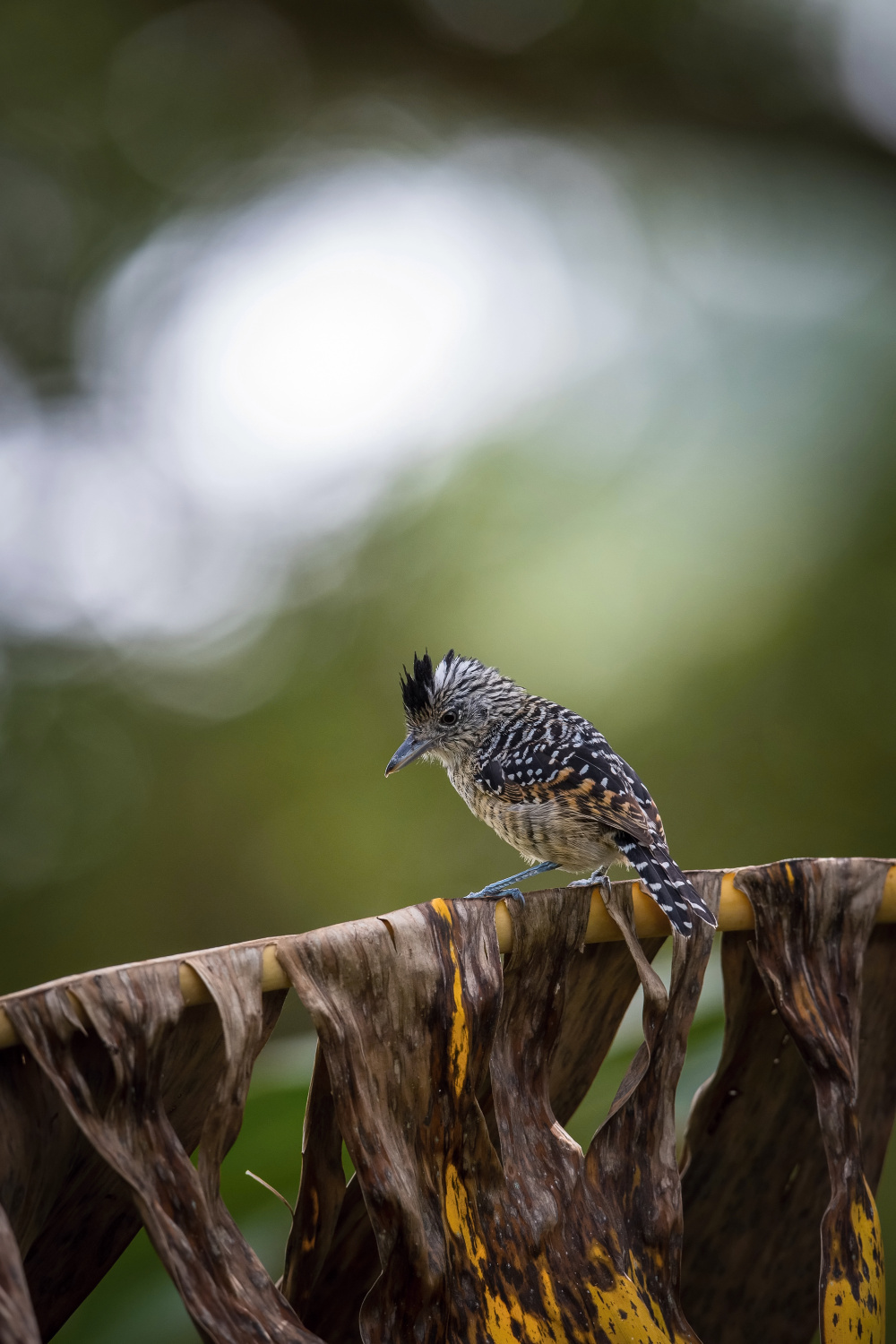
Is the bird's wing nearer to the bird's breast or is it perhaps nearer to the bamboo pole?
the bird's breast

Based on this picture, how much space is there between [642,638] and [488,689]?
121 cm

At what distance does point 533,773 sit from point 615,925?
2.52ft

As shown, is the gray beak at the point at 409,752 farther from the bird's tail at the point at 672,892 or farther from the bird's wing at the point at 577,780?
the bird's tail at the point at 672,892

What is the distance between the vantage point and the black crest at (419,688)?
233 cm

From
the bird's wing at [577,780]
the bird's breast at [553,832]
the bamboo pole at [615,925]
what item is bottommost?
the bamboo pole at [615,925]

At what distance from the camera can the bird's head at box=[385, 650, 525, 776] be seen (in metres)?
2.32

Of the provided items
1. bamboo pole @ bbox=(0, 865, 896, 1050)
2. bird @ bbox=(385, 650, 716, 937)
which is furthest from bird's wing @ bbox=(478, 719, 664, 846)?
bamboo pole @ bbox=(0, 865, 896, 1050)

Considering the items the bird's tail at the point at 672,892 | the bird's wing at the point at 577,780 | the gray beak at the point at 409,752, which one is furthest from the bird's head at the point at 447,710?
the bird's tail at the point at 672,892

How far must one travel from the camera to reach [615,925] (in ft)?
3.95

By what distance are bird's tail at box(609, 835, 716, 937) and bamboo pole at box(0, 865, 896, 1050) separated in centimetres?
2

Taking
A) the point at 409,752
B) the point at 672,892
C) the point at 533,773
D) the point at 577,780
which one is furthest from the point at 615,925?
the point at 409,752

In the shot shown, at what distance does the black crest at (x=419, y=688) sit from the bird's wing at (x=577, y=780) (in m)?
0.27

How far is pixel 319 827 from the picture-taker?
3822 millimetres

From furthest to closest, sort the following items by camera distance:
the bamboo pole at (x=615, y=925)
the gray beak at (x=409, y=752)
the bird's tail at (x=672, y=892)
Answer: the gray beak at (x=409, y=752), the bird's tail at (x=672, y=892), the bamboo pole at (x=615, y=925)
